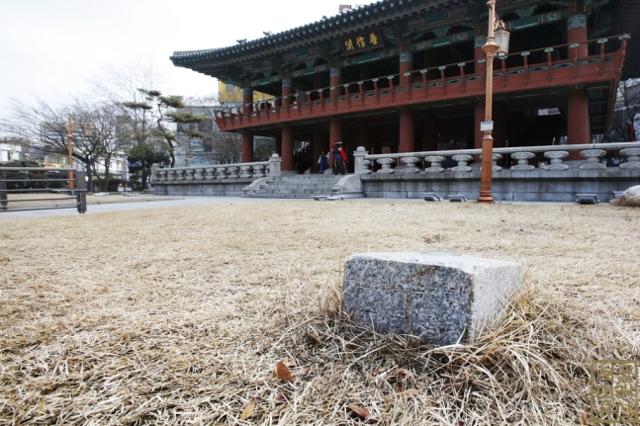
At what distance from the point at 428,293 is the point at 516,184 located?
1162 centimetres

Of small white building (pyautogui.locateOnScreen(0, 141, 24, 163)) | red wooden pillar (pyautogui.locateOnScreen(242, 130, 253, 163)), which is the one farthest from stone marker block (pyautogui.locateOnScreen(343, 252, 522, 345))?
small white building (pyautogui.locateOnScreen(0, 141, 24, 163))

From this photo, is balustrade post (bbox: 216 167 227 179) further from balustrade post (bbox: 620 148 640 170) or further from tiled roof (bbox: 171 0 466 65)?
balustrade post (bbox: 620 148 640 170)

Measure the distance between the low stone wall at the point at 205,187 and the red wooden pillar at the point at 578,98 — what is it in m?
13.1

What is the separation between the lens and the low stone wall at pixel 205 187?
18.7m

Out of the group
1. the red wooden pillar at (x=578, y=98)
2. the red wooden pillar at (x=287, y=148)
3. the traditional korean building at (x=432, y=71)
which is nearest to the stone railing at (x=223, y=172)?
the red wooden pillar at (x=287, y=148)

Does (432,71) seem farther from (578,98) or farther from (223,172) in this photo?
(223,172)

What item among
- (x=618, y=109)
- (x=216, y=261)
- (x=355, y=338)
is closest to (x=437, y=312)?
(x=355, y=338)

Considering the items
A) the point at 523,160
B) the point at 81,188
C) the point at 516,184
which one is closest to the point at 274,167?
the point at 81,188

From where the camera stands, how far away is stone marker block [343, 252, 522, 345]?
4.06 feet

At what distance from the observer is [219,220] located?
6234 millimetres

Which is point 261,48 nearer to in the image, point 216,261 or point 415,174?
point 415,174

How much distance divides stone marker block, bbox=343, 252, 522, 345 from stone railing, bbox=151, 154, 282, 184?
53.1 feet

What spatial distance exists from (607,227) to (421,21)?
1330cm

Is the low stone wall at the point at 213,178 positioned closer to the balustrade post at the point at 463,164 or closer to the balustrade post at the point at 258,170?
the balustrade post at the point at 258,170
